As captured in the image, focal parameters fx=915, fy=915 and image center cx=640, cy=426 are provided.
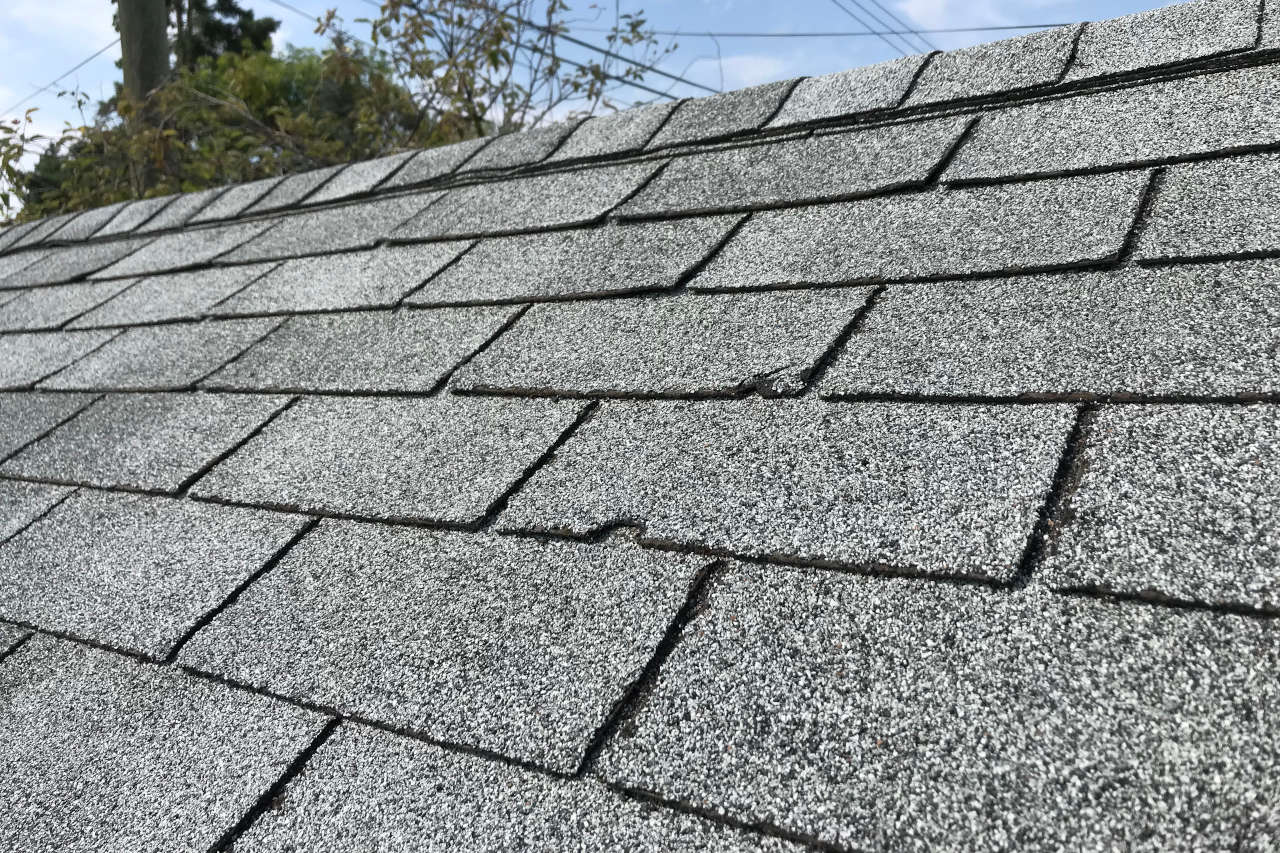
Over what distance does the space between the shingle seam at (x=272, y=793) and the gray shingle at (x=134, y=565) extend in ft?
1.20

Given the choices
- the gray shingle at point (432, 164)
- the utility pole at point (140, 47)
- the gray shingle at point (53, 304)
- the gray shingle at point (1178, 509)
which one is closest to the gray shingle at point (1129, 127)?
the gray shingle at point (1178, 509)

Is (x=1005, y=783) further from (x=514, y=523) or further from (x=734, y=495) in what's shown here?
(x=514, y=523)

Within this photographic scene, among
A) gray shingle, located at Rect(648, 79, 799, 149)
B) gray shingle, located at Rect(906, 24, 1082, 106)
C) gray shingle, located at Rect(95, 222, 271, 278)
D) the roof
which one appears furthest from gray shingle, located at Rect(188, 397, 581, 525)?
gray shingle, located at Rect(95, 222, 271, 278)

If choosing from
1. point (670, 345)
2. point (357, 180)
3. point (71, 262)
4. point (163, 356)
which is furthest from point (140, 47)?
point (670, 345)

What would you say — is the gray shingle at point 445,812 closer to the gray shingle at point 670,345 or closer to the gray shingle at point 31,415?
the gray shingle at point 670,345

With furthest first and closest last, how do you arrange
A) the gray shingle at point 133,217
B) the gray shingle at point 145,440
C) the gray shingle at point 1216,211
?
the gray shingle at point 133,217 → the gray shingle at point 145,440 → the gray shingle at point 1216,211

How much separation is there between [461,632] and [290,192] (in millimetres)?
2462

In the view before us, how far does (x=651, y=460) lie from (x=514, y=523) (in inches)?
7.8

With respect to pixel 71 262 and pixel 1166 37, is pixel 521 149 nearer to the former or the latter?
pixel 1166 37

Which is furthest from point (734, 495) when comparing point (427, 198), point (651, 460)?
point (427, 198)

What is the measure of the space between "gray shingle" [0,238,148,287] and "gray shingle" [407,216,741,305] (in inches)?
72.0

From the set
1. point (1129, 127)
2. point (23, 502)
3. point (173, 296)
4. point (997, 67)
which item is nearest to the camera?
point (1129, 127)

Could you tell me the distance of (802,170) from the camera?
1.89 meters

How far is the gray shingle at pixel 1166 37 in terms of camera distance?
5.58 ft
